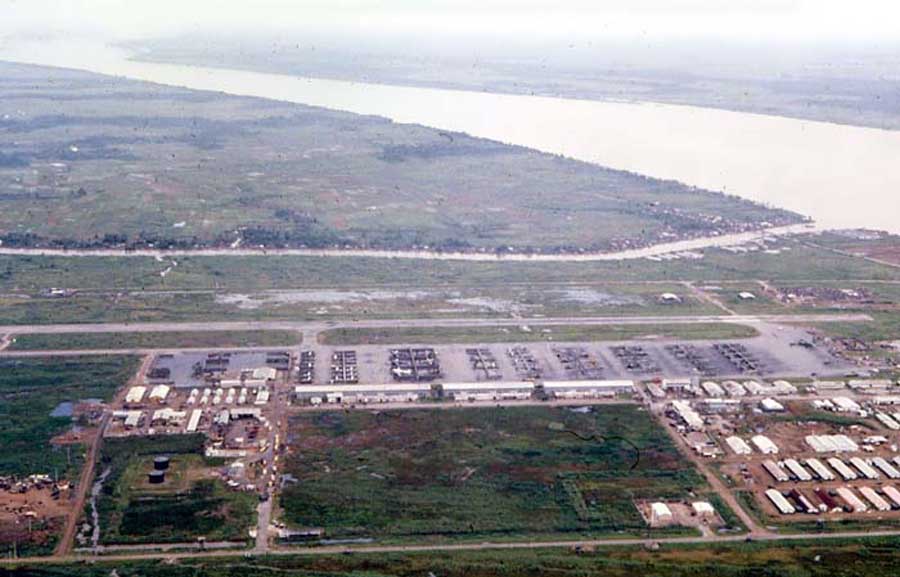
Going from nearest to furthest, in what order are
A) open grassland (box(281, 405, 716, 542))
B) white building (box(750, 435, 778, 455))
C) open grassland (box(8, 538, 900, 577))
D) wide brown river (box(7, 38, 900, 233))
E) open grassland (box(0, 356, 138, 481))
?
1. open grassland (box(8, 538, 900, 577))
2. open grassland (box(281, 405, 716, 542))
3. open grassland (box(0, 356, 138, 481))
4. white building (box(750, 435, 778, 455))
5. wide brown river (box(7, 38, 900, 233))

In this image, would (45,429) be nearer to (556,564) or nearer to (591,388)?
(556,564)

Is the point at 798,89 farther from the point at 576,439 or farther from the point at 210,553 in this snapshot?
the point at 210,553

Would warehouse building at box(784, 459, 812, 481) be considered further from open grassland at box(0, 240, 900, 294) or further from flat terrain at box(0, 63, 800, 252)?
flat terrain at box(0, 63, 800, 252)

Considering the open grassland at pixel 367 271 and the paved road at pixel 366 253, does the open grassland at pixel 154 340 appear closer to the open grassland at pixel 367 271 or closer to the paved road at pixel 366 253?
the open grassland at pixel 367 271

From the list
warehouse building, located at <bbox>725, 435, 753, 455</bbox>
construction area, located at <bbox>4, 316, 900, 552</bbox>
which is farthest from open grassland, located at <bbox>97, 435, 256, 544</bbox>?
warehouse building, located at <bbox>725, 435, 753, 455</bbox>

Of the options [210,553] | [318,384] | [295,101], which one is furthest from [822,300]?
[295,101]

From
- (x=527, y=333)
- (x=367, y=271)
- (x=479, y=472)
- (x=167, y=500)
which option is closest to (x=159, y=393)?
(x=167, y=500)

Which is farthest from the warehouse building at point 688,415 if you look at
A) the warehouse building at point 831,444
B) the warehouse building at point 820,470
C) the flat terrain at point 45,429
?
the flat terrain at point 45,429
